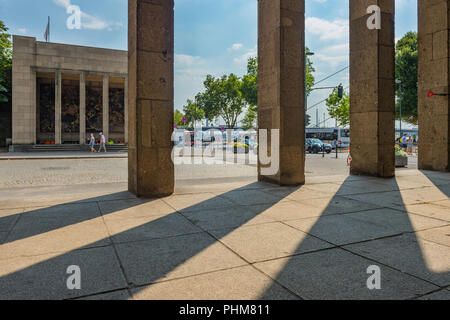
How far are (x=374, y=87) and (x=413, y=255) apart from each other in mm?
8023

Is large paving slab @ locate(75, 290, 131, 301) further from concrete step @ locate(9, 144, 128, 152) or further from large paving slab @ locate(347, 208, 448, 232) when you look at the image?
concrete step @ locate(9, 144, 128, 152)

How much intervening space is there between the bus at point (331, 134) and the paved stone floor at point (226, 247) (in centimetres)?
4837

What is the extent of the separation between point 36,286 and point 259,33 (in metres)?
8.44

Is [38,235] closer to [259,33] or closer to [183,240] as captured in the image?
[183,240]

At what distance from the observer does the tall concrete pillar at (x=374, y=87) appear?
10.1 meters

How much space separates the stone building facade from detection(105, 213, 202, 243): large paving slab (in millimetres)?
31717

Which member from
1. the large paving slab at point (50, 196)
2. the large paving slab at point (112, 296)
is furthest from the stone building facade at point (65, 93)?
the large paving slab at point (112, 296)

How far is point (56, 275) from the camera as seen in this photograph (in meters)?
2.87

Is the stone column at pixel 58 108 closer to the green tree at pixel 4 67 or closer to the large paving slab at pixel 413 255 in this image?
the green tree at pixel 4 67

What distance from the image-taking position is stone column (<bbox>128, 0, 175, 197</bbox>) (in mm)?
6973

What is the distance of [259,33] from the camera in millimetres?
9203

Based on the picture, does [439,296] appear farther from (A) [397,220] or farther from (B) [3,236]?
(B) [3,236]
